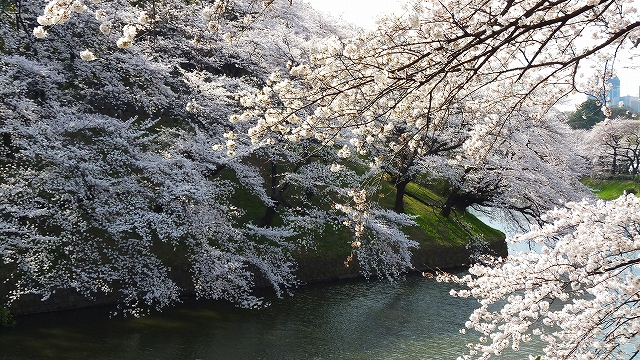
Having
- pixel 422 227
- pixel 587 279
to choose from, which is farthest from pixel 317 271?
pixel 587 279

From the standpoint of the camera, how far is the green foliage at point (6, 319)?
989 centimetres

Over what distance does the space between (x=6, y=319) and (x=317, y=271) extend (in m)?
7.66

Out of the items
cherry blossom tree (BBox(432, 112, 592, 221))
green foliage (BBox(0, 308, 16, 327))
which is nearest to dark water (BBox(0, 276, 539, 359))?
green foliage (BBox(0, 308, 16, 327))

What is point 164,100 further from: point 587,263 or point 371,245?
point 587,263

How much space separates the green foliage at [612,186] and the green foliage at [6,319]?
38054 millimetres

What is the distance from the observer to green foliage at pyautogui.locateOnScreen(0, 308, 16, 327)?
389 inches

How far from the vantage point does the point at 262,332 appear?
10914 mm

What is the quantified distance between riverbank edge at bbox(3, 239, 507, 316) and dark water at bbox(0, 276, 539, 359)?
26 centimetres

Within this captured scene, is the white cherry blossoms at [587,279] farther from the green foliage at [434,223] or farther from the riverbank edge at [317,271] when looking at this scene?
the green foliage at [434,223]

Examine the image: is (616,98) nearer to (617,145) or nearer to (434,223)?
(617,145)

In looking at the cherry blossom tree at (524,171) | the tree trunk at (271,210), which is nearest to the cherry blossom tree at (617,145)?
the cherry blossom tree at (524,171)

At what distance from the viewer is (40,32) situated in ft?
12.9

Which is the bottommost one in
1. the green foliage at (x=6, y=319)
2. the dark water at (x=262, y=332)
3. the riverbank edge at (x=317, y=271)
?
the dark water at (x=262, y=332)

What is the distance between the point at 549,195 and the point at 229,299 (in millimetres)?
11150
